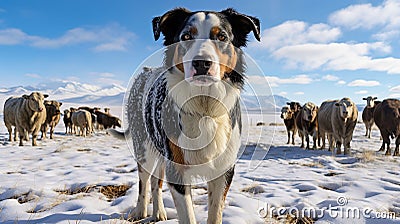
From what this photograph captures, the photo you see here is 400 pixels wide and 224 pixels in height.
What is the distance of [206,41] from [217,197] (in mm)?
1548

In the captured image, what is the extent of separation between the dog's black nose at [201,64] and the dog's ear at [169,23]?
76 cm

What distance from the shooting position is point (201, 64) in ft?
7.61

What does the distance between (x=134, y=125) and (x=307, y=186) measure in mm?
3116

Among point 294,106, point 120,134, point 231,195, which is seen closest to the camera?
point 231,195

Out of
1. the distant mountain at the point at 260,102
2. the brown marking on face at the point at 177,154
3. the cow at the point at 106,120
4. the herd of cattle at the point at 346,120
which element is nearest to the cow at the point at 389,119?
the herd of cattle at the point at 346,120

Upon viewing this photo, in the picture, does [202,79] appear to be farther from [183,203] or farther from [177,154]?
[183,203]

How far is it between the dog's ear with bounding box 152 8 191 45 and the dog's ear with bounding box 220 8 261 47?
17.9 inches

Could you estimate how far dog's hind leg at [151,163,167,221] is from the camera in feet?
10.8

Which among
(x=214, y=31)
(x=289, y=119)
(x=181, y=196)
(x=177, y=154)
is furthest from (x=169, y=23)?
(x=289, y=119)

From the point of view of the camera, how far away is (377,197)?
13.0ft

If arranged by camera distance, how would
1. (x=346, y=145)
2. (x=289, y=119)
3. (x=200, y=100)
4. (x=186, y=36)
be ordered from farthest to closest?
(x=289, y=119)
(x=346, y=145)
(x=200, y=100)
(x=186, y=36)

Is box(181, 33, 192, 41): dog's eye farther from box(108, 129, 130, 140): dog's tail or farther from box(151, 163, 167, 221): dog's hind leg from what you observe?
box(108, 129, 130, 140): dog's tail

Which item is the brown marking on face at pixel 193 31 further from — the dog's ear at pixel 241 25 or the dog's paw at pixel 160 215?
the dog's paw at pixel 160 215

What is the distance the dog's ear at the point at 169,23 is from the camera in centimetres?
283
